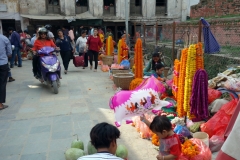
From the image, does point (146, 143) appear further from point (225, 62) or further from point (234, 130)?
point (225, 62)

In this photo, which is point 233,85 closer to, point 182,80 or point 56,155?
point 182,80

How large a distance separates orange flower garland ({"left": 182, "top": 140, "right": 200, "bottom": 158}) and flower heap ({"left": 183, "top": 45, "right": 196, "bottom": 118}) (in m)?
0.81

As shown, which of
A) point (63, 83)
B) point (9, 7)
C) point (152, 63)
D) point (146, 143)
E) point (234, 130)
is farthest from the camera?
point (9, 7)

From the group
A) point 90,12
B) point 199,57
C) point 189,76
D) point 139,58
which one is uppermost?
point 90,12

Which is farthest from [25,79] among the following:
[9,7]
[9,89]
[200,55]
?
[9,7]

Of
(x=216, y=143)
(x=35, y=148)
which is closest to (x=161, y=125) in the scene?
(x=216, y=143)

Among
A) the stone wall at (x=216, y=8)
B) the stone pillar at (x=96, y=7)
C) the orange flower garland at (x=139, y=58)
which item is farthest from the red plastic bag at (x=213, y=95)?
the stone pillar at (x=96, y=7)

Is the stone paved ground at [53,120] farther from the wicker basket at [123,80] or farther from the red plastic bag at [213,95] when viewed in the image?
the red plastic bag at [213,95]

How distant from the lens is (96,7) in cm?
1989

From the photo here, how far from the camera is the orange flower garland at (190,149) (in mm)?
2877

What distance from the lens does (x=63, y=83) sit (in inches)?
293

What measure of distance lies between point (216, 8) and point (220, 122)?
11.3m

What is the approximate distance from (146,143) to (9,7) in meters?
17.5

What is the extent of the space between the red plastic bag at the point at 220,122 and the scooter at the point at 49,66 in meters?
4.02
